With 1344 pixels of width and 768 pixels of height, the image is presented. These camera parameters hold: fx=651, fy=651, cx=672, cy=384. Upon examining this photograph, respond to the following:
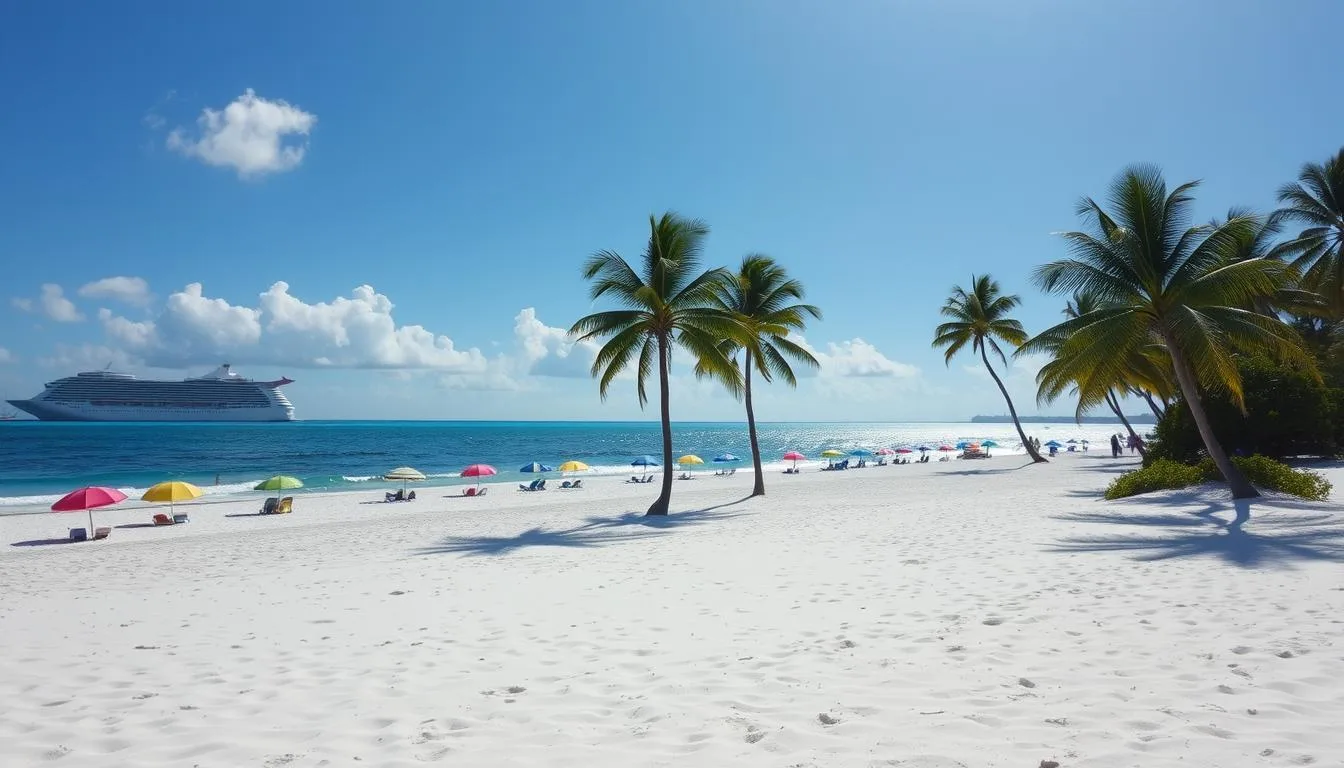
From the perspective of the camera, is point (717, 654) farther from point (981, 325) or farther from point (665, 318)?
point (981, 325)

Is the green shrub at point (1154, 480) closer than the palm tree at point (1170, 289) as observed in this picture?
No

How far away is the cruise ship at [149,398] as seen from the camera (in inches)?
4257

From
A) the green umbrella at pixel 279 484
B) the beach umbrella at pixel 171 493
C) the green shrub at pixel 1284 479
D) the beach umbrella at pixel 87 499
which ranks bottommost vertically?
the green umbrella at pixel 279 484

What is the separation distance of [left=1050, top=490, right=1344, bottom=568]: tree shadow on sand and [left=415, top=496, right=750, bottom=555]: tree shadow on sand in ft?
23.7

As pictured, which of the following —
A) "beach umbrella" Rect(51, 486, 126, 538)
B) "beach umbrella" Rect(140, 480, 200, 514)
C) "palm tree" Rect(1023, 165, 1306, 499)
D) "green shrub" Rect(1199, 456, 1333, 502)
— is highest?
"palm tree" Rect(1023, 165, 1306, 499)

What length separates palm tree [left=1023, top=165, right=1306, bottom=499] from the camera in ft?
42.9

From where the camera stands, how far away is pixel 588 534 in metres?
13.1

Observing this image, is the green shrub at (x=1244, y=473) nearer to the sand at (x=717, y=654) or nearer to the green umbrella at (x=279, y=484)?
the sand at (x=717, y=654)

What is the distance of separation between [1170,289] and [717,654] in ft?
46.6

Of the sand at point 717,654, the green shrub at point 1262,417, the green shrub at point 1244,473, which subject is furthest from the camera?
the green shrub at point 1262,417

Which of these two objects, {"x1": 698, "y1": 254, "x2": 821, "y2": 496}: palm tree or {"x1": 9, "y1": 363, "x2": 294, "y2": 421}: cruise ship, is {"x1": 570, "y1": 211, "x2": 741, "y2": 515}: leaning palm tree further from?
{"x1": 9, "y1": 363, "x2": 294, "y2": 421}: cruise ship

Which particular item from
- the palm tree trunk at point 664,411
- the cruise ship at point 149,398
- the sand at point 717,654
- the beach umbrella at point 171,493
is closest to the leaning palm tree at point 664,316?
the palm tree trunk at point 664,411

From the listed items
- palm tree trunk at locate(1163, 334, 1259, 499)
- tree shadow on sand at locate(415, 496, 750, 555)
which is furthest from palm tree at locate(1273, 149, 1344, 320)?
tree shadow on sand at locate(415, 496, 750, 555)

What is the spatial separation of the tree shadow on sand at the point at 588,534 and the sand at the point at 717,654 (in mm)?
635
